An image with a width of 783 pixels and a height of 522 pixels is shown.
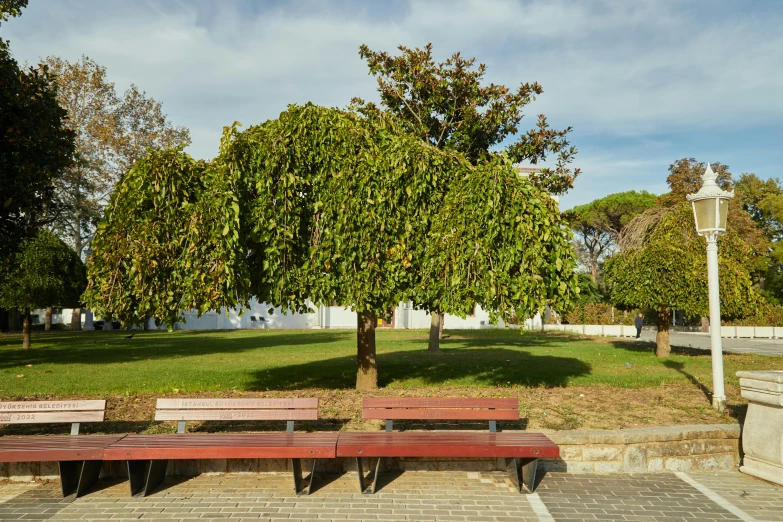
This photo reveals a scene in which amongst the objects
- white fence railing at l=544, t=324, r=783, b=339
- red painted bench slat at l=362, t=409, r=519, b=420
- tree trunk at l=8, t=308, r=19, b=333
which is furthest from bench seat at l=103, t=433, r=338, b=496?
tree trunk at l=8, t=308, r=19, b=333

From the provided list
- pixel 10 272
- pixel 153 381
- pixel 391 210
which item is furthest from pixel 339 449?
pixel 10 272

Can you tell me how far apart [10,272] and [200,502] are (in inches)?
816

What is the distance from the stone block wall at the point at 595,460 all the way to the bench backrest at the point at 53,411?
440 millimetres

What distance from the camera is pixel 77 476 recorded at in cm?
533

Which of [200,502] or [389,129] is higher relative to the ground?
[389,129]

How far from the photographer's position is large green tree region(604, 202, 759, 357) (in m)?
15.5

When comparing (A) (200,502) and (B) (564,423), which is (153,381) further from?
(B) (564,423)

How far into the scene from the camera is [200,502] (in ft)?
16.1

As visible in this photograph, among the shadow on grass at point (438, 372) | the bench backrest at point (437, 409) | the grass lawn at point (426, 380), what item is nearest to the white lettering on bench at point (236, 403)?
the bench backrest at point (437, 409)

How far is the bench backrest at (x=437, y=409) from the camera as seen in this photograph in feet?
19.1

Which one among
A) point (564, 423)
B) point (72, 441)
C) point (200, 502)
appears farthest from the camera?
point (564, 423)

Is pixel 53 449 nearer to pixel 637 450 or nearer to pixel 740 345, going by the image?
pixel 637 450

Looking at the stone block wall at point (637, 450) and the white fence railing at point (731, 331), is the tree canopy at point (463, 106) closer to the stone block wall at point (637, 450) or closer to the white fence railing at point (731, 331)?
the stone block wall at point (637, 450)

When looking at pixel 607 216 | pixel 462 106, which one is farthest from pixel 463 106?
pixel 607 216
